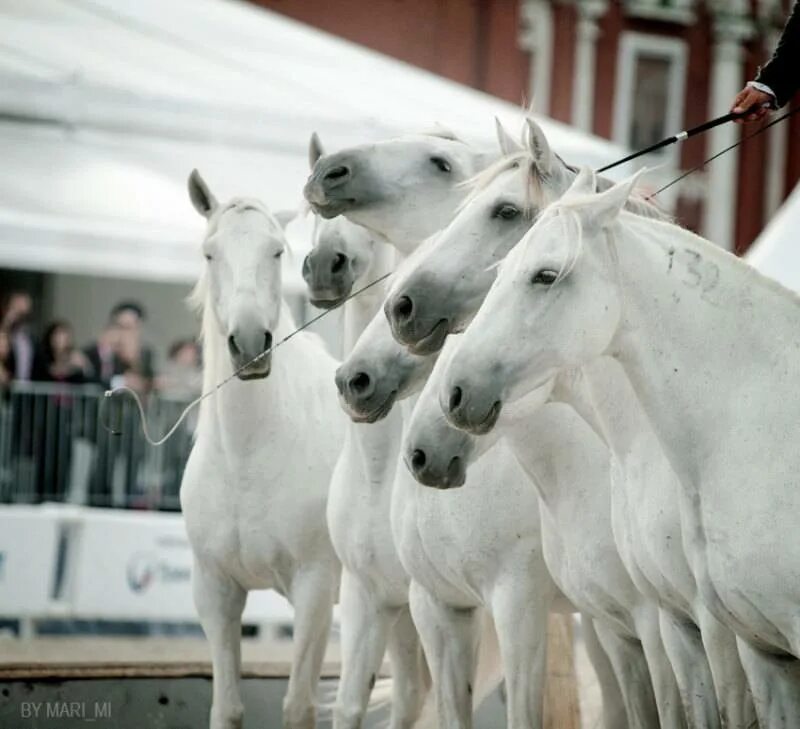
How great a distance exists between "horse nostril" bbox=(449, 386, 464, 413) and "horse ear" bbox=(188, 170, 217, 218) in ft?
8.67

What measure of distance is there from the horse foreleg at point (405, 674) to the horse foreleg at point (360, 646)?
1.46ft

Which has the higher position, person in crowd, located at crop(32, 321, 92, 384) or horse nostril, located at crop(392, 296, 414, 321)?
horse nostril, located at crop(392, 296, 414, 321)

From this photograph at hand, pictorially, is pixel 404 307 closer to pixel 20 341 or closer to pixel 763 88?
pixel 763 88

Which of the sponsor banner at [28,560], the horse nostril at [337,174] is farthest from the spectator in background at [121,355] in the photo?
the horse nostril at [337,174]

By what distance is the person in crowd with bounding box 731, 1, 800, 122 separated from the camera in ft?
16.2

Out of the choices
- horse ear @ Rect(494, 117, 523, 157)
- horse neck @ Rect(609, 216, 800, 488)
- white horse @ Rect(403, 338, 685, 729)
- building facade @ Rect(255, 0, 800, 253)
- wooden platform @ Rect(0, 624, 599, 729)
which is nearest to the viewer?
horse neck @ Rect(609, 216, 800, 488)

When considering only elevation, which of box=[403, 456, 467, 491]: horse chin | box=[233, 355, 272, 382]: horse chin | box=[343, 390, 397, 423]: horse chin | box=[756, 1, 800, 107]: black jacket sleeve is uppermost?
box=[756, 1, 800, 107]: black jacket sleeve

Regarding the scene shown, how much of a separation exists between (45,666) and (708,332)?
396cm

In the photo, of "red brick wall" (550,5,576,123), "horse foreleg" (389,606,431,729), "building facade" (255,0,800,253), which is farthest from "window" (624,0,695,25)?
"horse foreleg" (389,606,431,729)

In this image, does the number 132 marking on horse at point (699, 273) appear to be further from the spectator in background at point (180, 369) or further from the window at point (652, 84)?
the window at point (652, 84)

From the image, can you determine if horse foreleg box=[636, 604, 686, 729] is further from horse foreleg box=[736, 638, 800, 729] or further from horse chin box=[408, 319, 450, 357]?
horse chin box=[408, 319, 450, 357]

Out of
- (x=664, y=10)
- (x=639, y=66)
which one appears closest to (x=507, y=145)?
(x=639, y=66)

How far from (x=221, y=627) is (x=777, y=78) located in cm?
275

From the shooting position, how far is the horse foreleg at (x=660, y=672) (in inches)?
185
